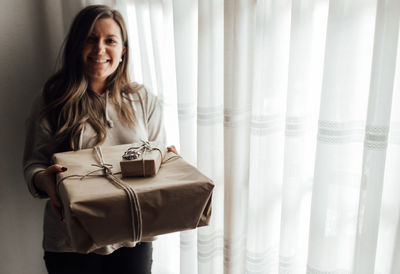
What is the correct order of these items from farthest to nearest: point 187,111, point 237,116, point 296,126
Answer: point 187,111 < point 237,116 < point 296,126

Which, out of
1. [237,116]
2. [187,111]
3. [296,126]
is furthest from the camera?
[187,111]

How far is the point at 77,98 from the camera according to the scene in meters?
1.07

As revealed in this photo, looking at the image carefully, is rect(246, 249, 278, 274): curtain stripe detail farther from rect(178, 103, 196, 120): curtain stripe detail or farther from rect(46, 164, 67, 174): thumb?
rect(46, 164, 67, 174): thumb

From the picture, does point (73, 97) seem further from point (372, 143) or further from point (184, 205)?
point (372, 143)

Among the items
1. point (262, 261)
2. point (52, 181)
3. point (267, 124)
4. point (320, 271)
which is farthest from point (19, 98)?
point (320, 271)

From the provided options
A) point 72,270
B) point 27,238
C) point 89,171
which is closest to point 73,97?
point 89,171

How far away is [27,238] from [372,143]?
4.16 ft

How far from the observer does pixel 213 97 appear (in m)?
1.12

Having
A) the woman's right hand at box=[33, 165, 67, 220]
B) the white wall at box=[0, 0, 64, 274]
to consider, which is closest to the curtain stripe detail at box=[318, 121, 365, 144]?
the woman's right hand at box=[33, 165, 67, 220]

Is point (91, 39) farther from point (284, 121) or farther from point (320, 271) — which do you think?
point (320, 271)

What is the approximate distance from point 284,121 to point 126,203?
1.78 ft

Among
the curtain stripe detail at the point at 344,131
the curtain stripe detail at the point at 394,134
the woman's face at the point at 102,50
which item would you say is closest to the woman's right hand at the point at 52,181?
the woman's face at the point at 102,50

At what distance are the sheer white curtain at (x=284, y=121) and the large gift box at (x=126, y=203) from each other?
1.02 feet

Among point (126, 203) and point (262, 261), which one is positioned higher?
point (126, 203)
